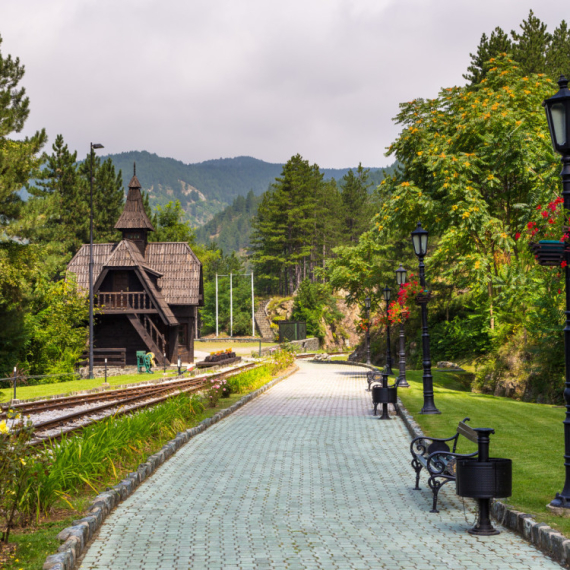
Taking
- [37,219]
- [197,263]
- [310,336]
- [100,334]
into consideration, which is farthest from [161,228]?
[37,219]

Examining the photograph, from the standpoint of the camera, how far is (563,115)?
23.7ft

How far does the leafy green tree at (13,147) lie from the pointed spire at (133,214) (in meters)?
19.1

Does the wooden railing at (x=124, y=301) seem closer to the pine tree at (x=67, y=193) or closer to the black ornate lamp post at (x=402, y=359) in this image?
the pine tree at (x=67, y=193)

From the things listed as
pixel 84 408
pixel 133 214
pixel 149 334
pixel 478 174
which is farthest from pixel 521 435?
pixel 133 214

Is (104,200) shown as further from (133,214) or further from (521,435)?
(521,435)

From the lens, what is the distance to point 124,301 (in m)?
41.2

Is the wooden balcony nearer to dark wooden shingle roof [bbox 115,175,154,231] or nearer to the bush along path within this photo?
dark wooden shingle roof [bbox 115,175,154,231]

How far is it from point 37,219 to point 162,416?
15694 mm

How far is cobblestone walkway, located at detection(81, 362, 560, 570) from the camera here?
5.80 m

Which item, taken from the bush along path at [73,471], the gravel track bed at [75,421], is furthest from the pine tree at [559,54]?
the bush along path at [73,471]

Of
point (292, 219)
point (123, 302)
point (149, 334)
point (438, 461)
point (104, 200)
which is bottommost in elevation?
point (438, 461)

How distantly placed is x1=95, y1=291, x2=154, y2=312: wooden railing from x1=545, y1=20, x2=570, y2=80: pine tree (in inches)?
1116

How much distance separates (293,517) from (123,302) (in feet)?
115

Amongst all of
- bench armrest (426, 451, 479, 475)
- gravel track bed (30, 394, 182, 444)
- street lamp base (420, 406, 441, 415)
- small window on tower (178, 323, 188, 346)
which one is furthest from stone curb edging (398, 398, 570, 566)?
small window on tower (178, 323, 188, 346)
